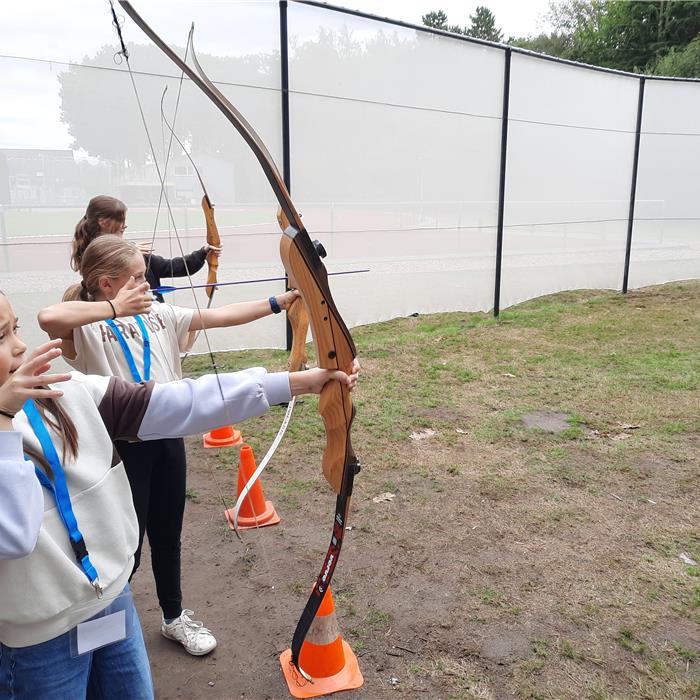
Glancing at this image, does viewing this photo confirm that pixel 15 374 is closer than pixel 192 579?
Yes

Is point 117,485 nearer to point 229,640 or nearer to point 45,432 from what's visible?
point 45,432

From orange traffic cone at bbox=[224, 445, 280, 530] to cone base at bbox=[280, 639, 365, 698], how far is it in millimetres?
948

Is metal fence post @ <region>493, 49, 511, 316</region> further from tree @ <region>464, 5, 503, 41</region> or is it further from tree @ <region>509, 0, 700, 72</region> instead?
tree @ <region>464, 5, 503, 41</region>

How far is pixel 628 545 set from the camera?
9.20 ft

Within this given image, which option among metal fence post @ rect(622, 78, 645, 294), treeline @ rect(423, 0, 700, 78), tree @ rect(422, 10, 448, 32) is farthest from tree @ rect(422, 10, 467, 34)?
metal fence post @ rect(622, 78, 645, 294)

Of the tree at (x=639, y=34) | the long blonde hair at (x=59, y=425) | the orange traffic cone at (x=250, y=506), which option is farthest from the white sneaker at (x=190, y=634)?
the tree at (x=639, y=34)

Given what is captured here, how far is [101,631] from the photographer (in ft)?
4.00

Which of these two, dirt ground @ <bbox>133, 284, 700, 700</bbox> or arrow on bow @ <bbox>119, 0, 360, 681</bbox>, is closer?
arrow on bow @ <bbox>119, 0, 360, 681</bbox>

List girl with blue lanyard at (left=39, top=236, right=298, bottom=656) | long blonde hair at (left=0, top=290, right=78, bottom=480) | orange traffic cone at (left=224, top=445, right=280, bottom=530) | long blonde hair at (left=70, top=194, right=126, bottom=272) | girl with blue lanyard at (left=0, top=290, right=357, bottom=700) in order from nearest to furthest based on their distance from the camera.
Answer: girl with blue lanyard at (left=0, top=290, right=357, bottom=700) → long blonde hair at (left=0, top=290, right=78, bottom=480) → girl with blue lanyard at (left=39, top=236, right=298, bottom=656) → long blonde hair at (left=70, top=194, right=126, bottom=272) → orange traffic cone at (left=224, top=445, right=280, bottom=530)

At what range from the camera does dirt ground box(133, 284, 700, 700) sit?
211cm

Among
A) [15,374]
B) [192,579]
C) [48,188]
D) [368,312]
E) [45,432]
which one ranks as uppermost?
[48,188]

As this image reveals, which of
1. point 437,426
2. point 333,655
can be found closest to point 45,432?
point 333,655

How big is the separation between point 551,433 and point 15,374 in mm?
3643

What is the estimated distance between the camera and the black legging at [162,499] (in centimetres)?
187
